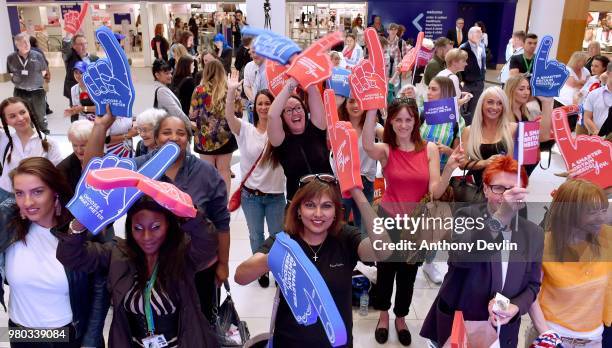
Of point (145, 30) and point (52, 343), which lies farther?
point (145, 30)

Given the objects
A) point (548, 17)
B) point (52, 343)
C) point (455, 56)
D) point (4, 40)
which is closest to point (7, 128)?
point (52, 343)

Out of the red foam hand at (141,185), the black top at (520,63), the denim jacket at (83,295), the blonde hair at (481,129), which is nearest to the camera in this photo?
the red foam hand at (141,185)

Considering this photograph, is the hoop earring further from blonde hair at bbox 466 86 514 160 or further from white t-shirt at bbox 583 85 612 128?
white t-shirt at bbox 583 85 612 128

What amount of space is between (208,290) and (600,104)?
4.60 m

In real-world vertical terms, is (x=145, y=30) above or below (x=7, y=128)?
above

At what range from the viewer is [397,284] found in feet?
10.2

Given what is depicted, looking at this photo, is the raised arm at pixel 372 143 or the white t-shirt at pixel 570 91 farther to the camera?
the white t-shirt at pixel 570 91

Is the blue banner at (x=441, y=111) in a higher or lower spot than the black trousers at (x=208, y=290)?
higher

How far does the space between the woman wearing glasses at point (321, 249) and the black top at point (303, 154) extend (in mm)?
964

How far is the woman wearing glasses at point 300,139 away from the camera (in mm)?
3082

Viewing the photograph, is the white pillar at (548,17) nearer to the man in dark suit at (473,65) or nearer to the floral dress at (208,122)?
the man in dark suit at (473,65)

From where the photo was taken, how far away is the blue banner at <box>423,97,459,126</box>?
3.47m

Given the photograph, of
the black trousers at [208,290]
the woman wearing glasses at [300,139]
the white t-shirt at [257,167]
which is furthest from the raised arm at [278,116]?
the black trousers at [208,290]

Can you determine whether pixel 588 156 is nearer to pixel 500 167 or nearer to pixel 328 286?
pixel 500 167
